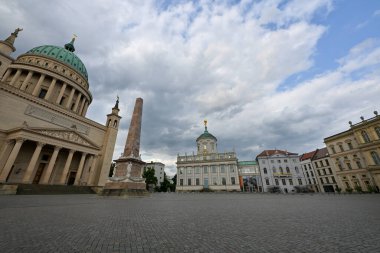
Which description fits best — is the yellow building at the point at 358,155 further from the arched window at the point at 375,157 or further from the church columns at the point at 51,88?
the church columns at the point at 51,88

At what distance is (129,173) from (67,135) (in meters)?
19.0

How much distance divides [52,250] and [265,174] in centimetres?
5980

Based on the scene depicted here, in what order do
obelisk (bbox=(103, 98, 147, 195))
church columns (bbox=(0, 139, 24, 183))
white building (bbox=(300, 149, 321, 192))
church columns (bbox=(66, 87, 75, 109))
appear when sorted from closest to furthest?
1. obelisk (bbox=(103, 98, 147, 195))
2. church columns (bbox=(0, 139, 24, 183))
3. church columns (bbox=(66, 87, 75, 109))
4. white building (bbox=(300, 149, 321, 192))

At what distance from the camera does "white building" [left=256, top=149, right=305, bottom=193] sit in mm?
52156

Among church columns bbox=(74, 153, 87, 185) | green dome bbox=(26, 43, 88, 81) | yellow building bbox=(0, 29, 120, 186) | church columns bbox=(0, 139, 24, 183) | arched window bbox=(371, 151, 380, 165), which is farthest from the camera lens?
green dome bbox=(26, 43, 88, 81)

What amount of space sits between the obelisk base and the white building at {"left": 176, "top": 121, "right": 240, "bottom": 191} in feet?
129

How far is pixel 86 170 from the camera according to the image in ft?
109

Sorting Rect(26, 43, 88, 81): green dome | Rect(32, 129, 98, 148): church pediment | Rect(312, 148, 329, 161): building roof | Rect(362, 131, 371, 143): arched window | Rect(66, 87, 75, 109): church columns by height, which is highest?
Rect(26, 43, 88, 81): green dome

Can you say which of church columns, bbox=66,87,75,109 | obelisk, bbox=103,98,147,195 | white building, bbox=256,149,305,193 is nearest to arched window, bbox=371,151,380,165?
white building, bbox=256,149,305,193

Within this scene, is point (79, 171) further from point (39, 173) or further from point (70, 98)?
point (70, 98)

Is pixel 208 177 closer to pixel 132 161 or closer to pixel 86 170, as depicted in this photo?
pixel 86 170

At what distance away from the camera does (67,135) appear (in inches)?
1144

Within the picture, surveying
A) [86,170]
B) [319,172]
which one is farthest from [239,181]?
[86,170]

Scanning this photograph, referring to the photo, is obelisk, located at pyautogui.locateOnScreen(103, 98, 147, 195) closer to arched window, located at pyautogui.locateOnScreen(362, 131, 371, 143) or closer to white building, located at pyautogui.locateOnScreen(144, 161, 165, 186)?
arched window, located at pyautogui.locateOnScreen(362, 131, 371, 143)
